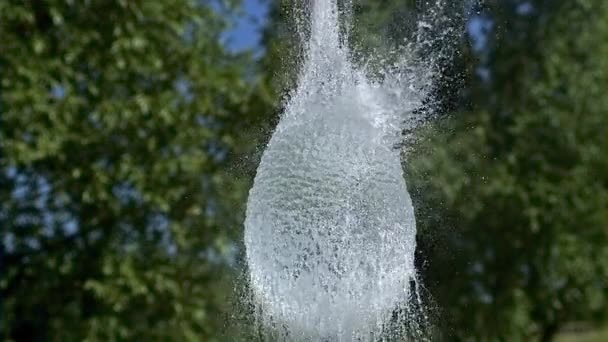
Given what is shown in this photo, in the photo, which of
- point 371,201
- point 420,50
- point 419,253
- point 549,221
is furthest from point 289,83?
point 549,221

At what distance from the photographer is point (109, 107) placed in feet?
12.7

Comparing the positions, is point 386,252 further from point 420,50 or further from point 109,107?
point 109,107

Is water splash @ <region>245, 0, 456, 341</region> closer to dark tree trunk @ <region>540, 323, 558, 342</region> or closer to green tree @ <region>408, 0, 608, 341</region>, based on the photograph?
green tree @ <region>408, 0, 608, 341</region>

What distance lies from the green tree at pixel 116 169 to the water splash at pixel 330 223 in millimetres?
1193

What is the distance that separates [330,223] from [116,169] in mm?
1573

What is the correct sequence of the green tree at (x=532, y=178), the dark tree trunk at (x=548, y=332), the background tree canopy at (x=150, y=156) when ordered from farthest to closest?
the dark tree trunk at (x=548, y=332) < the green tree at (x=532, y=178) < the background tree canopy at (x=150, y=156)

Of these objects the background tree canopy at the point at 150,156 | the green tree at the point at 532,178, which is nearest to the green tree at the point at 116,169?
the background tree canopy at the point at 150,156

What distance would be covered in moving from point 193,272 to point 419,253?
98cm

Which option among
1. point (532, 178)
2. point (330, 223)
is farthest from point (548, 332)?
point (330, 223)

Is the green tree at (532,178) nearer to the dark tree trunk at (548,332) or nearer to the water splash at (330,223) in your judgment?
the dark tree trunk at (548,332)

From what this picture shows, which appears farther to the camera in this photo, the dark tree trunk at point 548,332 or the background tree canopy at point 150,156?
the dark tree trunk at point 548,332

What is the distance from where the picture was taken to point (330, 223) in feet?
8.52

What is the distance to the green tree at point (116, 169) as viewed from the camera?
3.88 m

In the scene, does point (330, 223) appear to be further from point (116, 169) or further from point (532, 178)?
point (532, 178)
